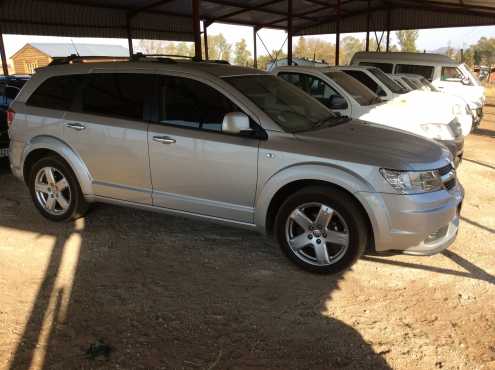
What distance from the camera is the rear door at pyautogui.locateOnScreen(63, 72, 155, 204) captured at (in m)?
4.48

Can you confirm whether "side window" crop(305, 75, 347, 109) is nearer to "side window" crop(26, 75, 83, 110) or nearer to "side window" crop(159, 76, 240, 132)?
"side window" crop(159, 76, 240, 132)

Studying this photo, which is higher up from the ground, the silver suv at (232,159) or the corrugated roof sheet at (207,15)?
the corrugated roof sheet at (207,15)

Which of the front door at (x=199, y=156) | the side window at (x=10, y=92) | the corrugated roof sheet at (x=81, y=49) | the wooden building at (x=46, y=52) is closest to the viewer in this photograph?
the front door at (x=199, y=156)

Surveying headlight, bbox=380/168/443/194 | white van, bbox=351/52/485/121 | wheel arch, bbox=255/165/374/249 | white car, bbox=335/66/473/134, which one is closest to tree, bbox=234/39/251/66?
white van, bbox=351/52/485/121

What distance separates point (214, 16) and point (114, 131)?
18.7 meters

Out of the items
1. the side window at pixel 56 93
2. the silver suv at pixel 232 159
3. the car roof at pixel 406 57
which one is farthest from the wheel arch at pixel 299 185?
the car roof at pixel 406 57

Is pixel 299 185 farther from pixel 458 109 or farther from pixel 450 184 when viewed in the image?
pixel 458 109

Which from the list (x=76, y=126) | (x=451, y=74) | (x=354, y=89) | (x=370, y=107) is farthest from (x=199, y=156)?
(x=451, y=74)

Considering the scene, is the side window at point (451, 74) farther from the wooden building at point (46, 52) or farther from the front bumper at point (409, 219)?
the wooden building at point (46, 52)

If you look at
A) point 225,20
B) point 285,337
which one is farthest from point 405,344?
point 225,20

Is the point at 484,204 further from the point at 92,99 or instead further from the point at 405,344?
the point at 92,99

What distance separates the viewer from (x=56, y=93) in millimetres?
4961

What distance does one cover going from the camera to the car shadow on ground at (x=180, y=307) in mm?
2910

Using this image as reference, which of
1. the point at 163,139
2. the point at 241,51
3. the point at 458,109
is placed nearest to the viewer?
the point at 163,139
